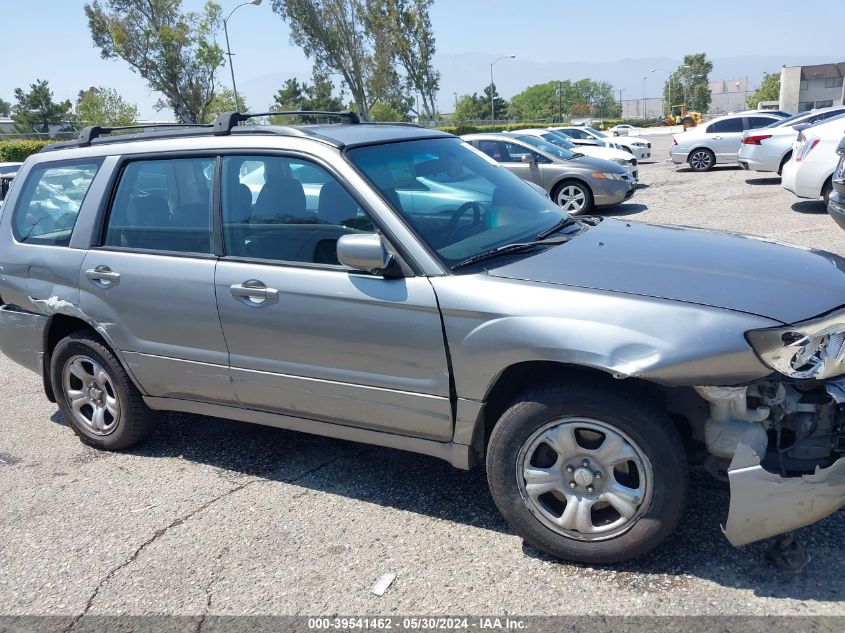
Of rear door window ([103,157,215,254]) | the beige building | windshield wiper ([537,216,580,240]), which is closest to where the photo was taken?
windshield wiper ([537,216,580,240])

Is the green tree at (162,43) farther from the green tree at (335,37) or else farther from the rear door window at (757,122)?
the rear door window at (757,122)

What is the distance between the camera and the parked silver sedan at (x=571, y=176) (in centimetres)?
1244

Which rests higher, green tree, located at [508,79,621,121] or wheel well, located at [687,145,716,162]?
wheel well, located at [687,145,716,162]

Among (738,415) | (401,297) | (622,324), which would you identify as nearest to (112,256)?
(401,297)

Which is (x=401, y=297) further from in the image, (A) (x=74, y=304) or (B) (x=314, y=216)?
(A) (x=74, y=304)

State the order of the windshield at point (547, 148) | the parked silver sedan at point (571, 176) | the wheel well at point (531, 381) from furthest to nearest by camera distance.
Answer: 1. the windshield at point (547, 148)
2. the parked silver sedan at point (571, 176)
3. the wheel well at point (531, 381)

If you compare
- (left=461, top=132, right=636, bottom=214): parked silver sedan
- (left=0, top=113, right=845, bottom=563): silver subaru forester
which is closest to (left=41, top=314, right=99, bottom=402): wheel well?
(left=0, top=113, right=845, bottom=563): silver subaru forester

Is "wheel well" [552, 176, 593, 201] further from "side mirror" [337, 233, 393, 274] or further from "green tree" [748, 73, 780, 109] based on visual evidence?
"green tree" [748, 73, 780, 109]

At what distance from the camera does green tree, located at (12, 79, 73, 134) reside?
204 feet

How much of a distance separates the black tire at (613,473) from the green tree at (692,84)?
346 ft

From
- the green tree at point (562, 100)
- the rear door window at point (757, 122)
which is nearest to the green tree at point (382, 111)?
the rear door window at point (757, 122)

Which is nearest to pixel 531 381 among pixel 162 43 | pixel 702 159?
pixel 702 159

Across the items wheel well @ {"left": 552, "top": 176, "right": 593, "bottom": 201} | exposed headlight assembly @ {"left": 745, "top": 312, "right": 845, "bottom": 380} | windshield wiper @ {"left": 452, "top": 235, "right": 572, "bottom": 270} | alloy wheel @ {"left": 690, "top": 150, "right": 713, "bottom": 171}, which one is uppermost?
windshield wiper @ {"left": 452, "top": 235, "right": 572, "bottom": 270}

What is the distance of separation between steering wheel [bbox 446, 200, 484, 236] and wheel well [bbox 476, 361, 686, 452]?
0.78m
